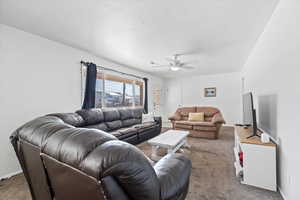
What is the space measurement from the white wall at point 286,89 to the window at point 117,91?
3.87 metres

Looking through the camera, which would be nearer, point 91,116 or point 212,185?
point 212,185

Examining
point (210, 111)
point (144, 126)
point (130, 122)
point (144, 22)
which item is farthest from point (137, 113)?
point (144, 22)

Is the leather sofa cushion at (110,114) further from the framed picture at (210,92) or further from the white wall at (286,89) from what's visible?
the framed picture at (210,92)

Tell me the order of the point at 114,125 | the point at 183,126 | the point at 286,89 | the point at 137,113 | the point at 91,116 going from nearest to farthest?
the point at 286,89
the point at 91,116
the point at 114,125
the point at 137,113
the point at 183,126

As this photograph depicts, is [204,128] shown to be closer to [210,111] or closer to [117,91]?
[210,111]

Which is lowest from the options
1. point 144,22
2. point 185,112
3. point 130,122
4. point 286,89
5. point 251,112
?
point 130,122

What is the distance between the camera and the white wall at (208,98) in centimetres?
593

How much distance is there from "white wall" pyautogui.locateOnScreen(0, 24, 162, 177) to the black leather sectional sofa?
50 centimetres

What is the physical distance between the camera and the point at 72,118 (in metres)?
2.65

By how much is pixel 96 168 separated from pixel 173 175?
663 mm

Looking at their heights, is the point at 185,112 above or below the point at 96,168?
below

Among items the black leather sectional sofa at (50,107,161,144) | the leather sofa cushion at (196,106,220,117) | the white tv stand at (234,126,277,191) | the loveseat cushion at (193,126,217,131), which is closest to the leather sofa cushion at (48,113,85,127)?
the black leather sectional sofa at (50,107,161,144)

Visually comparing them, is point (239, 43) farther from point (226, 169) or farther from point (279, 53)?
point (226, 169)

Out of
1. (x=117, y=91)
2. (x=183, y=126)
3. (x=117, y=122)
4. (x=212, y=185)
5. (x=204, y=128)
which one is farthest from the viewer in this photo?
(x=183, y=126)
